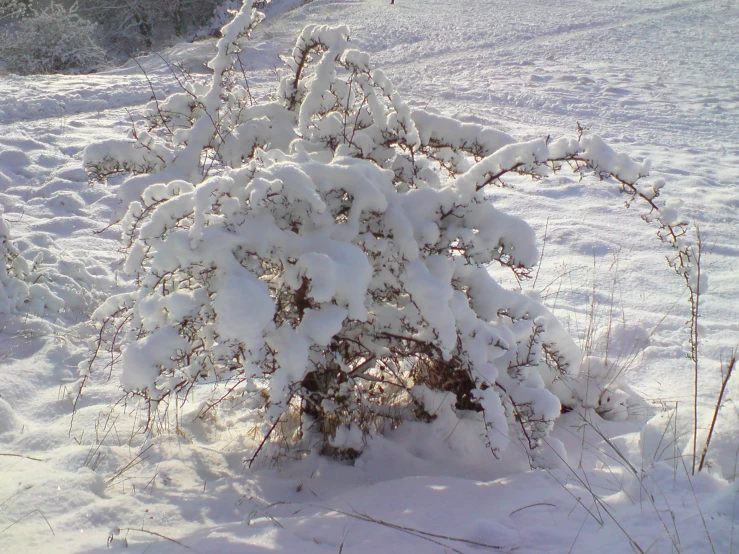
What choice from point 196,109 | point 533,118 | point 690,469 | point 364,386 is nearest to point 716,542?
point 690,469

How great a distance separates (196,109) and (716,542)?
9.93ft


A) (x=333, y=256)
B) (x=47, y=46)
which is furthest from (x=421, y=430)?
(x=47, y=46)

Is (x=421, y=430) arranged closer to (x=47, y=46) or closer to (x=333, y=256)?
(x=333, y=256)

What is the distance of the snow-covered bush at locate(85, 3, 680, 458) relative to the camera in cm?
217

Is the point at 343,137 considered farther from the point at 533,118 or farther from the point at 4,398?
Result: the point at 533,118

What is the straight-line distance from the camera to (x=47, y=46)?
15531 mm

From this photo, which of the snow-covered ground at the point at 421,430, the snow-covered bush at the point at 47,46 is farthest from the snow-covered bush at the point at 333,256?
the snow-covered bush at the point at 47,46

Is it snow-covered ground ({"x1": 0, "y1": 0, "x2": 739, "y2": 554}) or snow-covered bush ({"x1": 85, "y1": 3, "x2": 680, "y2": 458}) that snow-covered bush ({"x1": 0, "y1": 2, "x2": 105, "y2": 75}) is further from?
snow-covered bush ({"x1": 85, "y1": 3, "x2": 680, "y2": 458})

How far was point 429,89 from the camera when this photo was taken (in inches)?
439

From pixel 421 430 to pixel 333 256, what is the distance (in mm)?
1210

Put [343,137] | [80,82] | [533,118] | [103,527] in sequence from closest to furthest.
A: [103,527]
[343,137]
[533,118]
[80,82]

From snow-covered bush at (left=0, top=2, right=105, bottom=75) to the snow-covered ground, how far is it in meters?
6.70

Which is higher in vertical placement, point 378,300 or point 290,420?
point 378,300

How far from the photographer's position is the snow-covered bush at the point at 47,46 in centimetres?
1534
